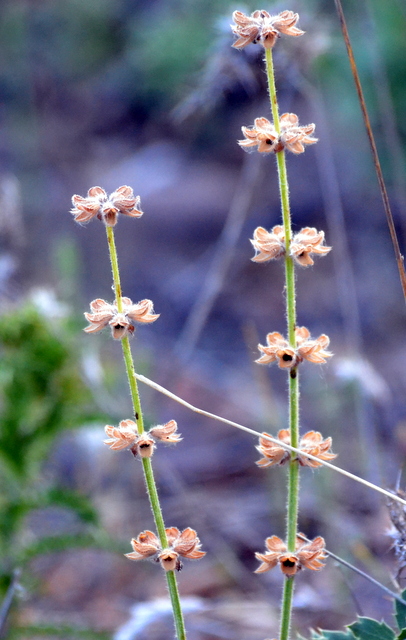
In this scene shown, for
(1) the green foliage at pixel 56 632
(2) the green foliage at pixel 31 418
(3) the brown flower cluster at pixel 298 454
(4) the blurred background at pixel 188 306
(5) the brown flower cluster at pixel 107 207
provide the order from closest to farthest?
(5) the brown flower cluster at pixel 107 207 < (3) the brown flower cluster at pixel 298 454 < (1) the green foliage at pixel 56 632 < (2) the green foliage at pixel 31 418 < (4) the blurred background at pixel 188 306

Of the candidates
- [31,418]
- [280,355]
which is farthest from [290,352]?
[31,418]

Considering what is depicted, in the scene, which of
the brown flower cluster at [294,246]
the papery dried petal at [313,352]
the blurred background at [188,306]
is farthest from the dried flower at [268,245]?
the blurred background at [188,306]

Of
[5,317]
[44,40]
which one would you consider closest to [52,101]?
[44,40]

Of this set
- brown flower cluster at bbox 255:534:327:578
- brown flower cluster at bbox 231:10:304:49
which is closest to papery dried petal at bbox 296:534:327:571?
brown flower cluster at bbox 255:534:327:578

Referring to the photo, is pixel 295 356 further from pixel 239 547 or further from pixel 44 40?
pixel 44 40

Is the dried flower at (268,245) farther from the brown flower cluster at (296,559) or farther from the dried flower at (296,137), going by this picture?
the brown flower cluster at (296,559)

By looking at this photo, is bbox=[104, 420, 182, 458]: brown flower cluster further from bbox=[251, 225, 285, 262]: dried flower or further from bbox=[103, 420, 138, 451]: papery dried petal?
bbox=[251, 225, 285, 262]: dried flower
